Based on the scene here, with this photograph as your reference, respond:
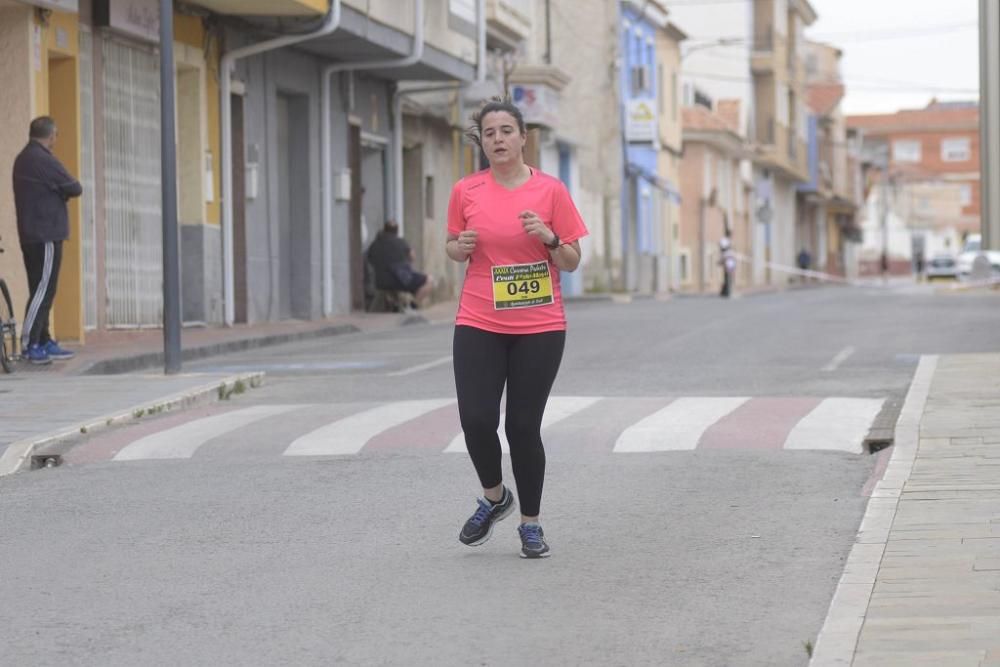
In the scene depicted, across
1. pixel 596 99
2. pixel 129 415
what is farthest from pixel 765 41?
pixel 129 415

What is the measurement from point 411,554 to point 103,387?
7.48m

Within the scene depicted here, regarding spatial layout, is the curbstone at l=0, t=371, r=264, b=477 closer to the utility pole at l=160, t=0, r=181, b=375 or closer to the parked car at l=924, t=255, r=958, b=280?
the utility pole at l=160, t=0, r=181, b=375

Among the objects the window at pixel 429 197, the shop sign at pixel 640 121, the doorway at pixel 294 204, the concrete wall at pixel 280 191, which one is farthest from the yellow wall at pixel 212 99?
the shop sign at pixel 640 121

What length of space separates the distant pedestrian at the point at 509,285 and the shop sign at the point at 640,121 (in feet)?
148

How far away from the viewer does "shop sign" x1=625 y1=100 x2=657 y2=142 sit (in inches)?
2060

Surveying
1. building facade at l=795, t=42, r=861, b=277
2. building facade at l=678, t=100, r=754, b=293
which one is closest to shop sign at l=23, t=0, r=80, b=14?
building facade at l=678, t=100, r=754, b=293

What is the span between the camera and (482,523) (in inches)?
301

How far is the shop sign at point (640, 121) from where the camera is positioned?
5231 cm

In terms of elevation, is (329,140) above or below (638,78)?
below

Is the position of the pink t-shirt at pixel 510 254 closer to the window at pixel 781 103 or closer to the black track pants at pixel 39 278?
the black track pants at pixel 39 278

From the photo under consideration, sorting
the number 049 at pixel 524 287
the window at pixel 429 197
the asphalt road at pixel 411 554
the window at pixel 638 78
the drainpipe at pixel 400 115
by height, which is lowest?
the asphalt road at pixel 411 554

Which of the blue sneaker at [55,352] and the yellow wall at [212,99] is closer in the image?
the blue sneaker at [55,352]

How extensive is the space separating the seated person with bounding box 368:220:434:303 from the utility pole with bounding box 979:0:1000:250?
1182 cm

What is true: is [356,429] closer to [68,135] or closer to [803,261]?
[68,135]
